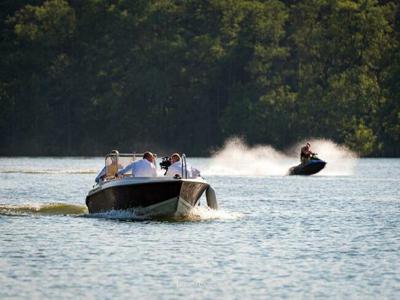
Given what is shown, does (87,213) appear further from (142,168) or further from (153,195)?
(153,195)

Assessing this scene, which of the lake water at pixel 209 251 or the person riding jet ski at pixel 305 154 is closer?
the lake water at pixel 209 251

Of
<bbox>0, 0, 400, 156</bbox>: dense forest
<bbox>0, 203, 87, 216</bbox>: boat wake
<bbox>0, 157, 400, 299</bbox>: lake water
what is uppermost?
<bbox>0, 0, 400, 156</bbox>: dense forest

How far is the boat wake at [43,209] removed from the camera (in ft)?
140

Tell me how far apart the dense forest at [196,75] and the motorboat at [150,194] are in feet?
287

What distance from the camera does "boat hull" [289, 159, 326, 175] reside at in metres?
73.1

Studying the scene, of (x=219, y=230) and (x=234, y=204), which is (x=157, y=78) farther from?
(x=219, y=230)

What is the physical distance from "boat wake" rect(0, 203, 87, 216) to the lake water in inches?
1.2

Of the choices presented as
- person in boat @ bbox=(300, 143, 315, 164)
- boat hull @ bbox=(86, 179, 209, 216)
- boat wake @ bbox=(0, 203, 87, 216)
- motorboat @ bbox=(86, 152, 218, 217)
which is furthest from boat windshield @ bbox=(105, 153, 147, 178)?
person in boat @ bbox=(300, 143, 315, 164)

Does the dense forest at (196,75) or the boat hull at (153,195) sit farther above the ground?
the dense forest at (196,75)

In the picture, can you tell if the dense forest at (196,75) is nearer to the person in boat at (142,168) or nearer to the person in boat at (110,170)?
the person in boat at (110,170)

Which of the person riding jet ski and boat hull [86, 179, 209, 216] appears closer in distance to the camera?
boat hull [86, 179, 209, 216]

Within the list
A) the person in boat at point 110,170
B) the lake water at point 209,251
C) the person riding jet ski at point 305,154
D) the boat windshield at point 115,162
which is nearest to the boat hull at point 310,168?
the person riding jet ski at point 305,154

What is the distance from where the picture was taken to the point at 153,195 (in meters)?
38.2

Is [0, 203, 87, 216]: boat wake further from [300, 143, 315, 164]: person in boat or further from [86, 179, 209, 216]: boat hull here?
[300, 143, 315, 164]: person in boat
